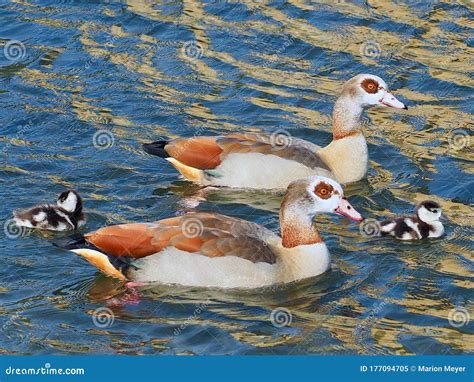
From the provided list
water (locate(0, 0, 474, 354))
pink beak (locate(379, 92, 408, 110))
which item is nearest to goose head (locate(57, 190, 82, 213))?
water (locate(0, 0, 474, 354))

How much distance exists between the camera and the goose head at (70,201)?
42.6ft

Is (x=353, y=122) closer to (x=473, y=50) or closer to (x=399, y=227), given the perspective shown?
(x=399, y=227)

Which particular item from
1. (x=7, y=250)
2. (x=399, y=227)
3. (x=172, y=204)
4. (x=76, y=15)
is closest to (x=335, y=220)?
(x=399, y=227)

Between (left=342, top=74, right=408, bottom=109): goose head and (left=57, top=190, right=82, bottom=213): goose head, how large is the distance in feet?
12.0

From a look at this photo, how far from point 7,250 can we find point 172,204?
2182mm

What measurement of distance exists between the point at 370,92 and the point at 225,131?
79.2 inches

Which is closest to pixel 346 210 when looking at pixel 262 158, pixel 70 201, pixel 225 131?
pixel 262 158

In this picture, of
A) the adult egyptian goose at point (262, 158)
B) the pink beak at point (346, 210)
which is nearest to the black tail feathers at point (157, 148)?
the adult egyptian goose at point (262, 158)

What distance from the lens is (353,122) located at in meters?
15.0

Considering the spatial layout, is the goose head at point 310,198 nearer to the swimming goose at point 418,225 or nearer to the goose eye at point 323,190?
the goose eye at point 323,190

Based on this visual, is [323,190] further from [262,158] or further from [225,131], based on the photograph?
[225,131]

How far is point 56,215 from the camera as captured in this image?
1305 cm

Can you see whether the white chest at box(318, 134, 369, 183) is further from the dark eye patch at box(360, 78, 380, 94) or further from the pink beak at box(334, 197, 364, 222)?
the pink beak at box(334, 197, 364, 222)

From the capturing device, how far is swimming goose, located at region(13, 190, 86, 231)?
1299cm
